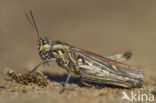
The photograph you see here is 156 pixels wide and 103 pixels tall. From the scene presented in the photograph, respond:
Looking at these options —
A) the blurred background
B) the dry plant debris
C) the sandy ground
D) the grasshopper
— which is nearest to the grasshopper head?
the grasshopper

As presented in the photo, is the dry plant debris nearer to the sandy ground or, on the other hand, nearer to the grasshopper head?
the sandy ground

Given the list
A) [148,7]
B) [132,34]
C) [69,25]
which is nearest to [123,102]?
[132,34]

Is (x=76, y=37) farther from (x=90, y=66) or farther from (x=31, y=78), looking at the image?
(x=90, y=66)

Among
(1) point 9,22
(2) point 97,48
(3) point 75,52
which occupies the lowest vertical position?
(3) point 75,52

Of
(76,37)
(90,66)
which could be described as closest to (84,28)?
(76,37)

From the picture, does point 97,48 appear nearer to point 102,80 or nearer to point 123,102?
point 102,80
